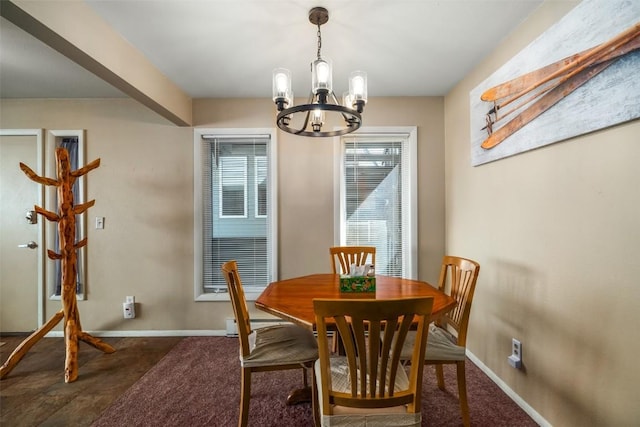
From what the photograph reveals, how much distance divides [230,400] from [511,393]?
1906 millimetres

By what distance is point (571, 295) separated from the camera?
4.59 ft

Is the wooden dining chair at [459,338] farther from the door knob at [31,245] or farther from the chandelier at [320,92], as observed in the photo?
the door knob at [31,245]

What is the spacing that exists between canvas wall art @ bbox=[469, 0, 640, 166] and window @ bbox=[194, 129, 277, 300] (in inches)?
82.6

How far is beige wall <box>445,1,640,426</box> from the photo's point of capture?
1.16m

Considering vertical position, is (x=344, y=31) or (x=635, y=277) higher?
(x=344, y=31)

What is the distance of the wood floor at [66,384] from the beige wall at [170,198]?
0.29m

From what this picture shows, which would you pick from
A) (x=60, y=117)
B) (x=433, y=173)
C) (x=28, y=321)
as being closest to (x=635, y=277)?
(x=433, y=173)

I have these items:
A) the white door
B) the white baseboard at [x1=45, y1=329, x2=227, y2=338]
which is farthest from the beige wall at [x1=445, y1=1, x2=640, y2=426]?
the white door

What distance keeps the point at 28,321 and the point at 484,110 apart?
4748mm

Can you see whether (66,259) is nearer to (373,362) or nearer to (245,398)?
(245,398)

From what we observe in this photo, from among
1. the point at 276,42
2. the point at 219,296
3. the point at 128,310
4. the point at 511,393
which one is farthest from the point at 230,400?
the point at 276,42

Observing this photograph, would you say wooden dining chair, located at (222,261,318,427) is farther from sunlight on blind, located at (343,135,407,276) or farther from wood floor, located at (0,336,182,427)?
sunlight on blind, located at (343,135,407,276)

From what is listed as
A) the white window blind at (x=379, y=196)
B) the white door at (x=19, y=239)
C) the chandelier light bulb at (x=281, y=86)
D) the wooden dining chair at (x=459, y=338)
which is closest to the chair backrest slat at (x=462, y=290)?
the wooden dining chair at (x=459, y=338)

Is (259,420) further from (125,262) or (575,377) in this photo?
(125,262)
